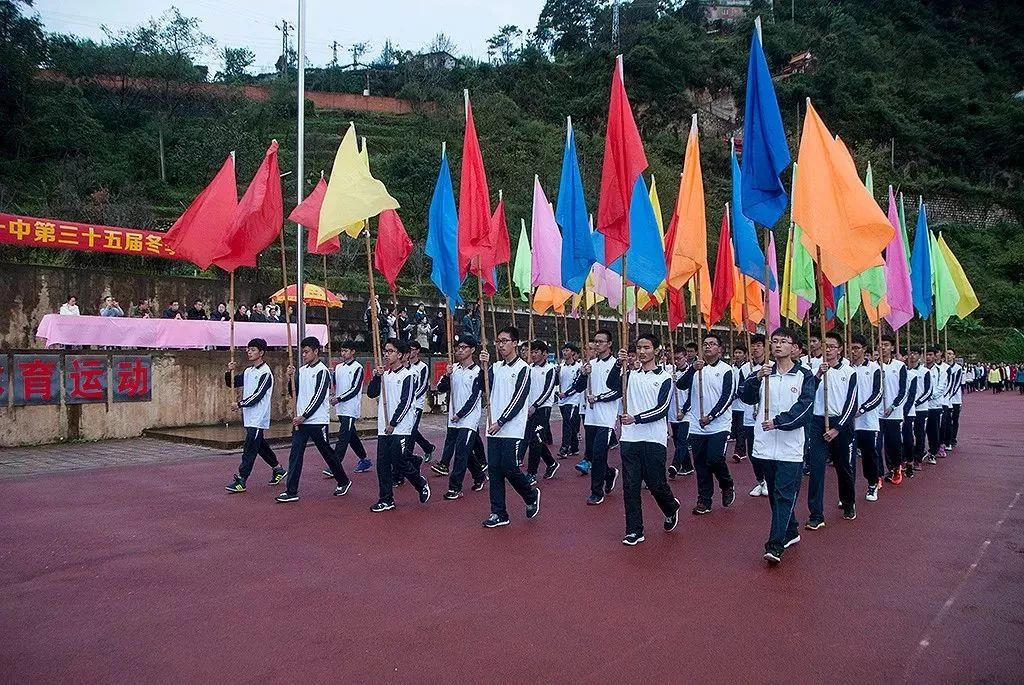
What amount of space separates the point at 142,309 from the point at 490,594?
12.6 metres

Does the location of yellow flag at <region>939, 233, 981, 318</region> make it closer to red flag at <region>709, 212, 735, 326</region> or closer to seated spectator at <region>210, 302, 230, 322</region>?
red flag at <region>709, 212, 735, 326</region>

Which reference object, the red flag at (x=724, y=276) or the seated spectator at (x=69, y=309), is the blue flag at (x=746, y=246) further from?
the seated spectator at (x=69, y=309)

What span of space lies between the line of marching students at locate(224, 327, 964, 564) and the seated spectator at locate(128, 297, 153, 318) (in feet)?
24.0

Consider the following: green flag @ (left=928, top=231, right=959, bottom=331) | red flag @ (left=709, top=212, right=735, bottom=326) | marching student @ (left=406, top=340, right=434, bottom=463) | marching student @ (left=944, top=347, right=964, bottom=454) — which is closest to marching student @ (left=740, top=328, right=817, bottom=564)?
marching student @ (left=406, top=340, right=434, bottom=463)

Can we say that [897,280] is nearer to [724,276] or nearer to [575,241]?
[724,276]

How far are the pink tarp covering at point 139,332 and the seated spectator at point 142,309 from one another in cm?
152

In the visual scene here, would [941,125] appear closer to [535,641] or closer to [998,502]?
[998,502]

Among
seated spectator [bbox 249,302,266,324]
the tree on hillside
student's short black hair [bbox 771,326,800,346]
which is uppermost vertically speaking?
the tree on hillside

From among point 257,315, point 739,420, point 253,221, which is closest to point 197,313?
point 257,315

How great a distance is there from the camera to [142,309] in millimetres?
15312

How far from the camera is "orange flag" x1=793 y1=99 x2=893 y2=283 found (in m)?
6.55

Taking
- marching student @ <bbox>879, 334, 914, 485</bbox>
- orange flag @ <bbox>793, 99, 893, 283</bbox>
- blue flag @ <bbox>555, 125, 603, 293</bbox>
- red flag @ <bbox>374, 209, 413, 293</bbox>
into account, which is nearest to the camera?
orange flag @ <bbox>793, 99, 893, 283</bbox>

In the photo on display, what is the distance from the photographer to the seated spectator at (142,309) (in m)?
15.3

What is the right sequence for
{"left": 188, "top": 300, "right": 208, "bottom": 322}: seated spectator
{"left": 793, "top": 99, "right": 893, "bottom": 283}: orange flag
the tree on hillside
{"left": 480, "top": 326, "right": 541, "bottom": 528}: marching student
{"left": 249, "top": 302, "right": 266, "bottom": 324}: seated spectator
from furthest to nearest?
the tree on hillside
{"left": 249, "top": 302, "right": 266, "bottom": 324}: seated spectator
{"left": 188, "top": 300, "right": 208, "bottom": 322}: seated spectator
{"left": 480, "top": 326, "right": 541, "bottom": 528}: marching student
{"left": 793, "top": 99, "right": 893, "bottom": 283}: orange flag
